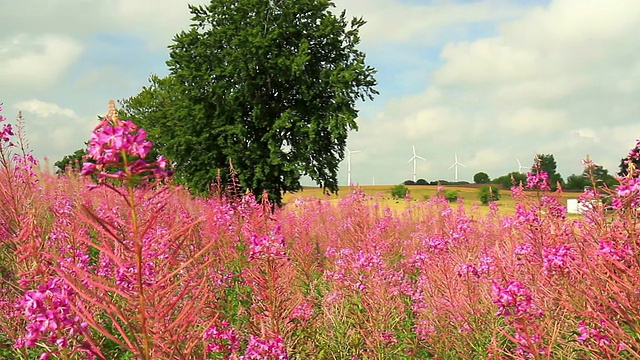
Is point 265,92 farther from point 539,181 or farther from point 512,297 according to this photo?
point 512,297

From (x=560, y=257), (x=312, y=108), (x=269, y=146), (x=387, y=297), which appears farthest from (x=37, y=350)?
(x=312, y=108)

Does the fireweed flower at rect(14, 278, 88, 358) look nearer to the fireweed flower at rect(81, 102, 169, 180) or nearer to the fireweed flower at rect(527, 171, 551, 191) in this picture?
the fireweed flower at rect(81, 102, 169, 180)

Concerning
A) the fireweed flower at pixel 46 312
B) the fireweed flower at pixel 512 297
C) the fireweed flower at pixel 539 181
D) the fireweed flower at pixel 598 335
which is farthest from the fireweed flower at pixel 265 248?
the fireweed flower at pixel 539 181

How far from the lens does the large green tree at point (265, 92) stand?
2298 centimetres

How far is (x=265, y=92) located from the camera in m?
24.7

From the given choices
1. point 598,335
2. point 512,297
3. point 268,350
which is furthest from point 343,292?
point 512,297

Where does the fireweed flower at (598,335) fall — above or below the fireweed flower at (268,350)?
above

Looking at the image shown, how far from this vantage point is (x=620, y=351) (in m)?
3.34

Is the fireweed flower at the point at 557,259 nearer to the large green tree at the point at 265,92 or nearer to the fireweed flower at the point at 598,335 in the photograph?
the fireweed flower at the point at 598,335

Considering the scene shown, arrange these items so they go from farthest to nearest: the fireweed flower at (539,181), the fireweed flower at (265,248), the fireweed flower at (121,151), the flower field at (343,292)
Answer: the fireweed flower at (539,181) → the fireweed flower at (265,248) → the flower field at (343,292) → the fireweed flower at (121,151)

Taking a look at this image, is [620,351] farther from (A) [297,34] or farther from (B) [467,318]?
(A) [297,34]

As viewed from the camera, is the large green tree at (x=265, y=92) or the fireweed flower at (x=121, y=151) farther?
the large green tree at (x=265, y=92)

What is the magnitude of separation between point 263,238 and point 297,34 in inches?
853

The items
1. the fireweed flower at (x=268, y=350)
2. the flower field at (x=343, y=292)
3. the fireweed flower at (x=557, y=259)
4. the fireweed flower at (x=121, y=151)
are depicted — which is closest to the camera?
the fireweed flower at (x=121, y=151)
